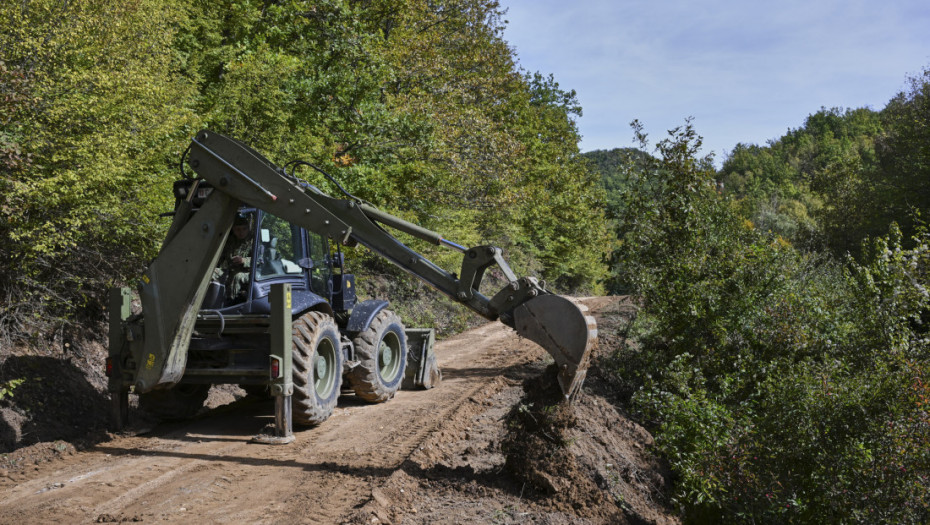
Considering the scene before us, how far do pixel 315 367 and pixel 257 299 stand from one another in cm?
105

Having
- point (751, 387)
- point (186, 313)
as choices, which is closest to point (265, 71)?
point (186, 313)

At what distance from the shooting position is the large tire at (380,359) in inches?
353

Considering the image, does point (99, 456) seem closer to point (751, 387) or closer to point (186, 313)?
point (186, 313)

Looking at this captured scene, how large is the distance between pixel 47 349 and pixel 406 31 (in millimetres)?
14743

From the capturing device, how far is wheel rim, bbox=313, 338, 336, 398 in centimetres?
786

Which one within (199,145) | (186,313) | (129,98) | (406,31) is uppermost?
(406,31)

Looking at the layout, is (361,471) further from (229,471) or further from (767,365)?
(767,365)

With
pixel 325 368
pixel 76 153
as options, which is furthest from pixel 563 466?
pixel 76 153

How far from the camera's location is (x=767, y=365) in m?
8.72

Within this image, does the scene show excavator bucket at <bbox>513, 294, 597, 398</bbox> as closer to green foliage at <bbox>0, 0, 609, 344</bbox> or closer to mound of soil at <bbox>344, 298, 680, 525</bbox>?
mound of soil at <bbox>344, 298, 680, 525</bbox>

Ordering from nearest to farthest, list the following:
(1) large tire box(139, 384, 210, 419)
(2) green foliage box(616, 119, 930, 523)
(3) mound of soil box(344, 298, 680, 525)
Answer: (3) mound of soil box(344, 298, 680, 525) → (2) green foliage box(616, 119, 930, 523) → (1) large tire box(139, 384, 210, 419)

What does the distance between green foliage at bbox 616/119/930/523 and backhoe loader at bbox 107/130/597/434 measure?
2283mm

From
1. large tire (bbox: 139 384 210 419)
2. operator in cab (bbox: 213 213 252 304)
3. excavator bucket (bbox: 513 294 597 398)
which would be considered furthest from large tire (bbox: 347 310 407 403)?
excavator bucket (bbox: 513 294 597 398)

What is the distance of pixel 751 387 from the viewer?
30.7 ft
